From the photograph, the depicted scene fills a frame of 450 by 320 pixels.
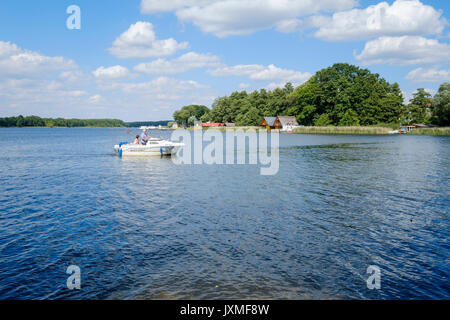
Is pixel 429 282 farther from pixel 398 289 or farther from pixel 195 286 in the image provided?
pixel 195 286

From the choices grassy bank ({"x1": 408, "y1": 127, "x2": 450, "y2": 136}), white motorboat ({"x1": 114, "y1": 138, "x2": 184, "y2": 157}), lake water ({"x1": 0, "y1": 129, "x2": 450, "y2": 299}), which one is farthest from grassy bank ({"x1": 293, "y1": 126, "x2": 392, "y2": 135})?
lake water ({"x1": 0, "y1": 129, "x2": 450, "y2": 299})

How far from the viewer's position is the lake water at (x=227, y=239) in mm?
8727

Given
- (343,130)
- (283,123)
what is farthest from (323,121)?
(283,123)

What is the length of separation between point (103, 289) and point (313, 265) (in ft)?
20.5

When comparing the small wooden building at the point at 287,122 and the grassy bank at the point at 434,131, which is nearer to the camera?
the grassy bank at the point at 434,131

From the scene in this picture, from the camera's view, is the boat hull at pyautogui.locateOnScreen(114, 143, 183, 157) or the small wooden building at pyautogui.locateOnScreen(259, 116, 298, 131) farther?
the small wooden building at pyautogui.locateOnScreen(259, 116, 298, 131)

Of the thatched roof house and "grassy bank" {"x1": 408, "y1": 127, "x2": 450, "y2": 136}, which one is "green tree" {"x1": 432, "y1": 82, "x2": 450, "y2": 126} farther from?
the thatched roof house

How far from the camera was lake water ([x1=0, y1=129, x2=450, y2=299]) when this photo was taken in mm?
8727

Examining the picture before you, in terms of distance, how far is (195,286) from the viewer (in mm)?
8711

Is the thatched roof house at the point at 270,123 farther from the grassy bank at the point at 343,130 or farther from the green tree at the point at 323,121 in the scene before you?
the green tree at the point at 323,121

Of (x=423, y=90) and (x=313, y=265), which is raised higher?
(x=423, y=90)

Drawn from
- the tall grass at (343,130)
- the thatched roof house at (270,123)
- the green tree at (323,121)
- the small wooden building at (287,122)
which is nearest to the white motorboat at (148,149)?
the tall grass at (343,130)

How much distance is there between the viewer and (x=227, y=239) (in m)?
12.2

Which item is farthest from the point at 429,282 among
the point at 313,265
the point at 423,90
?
the point at 423,90
